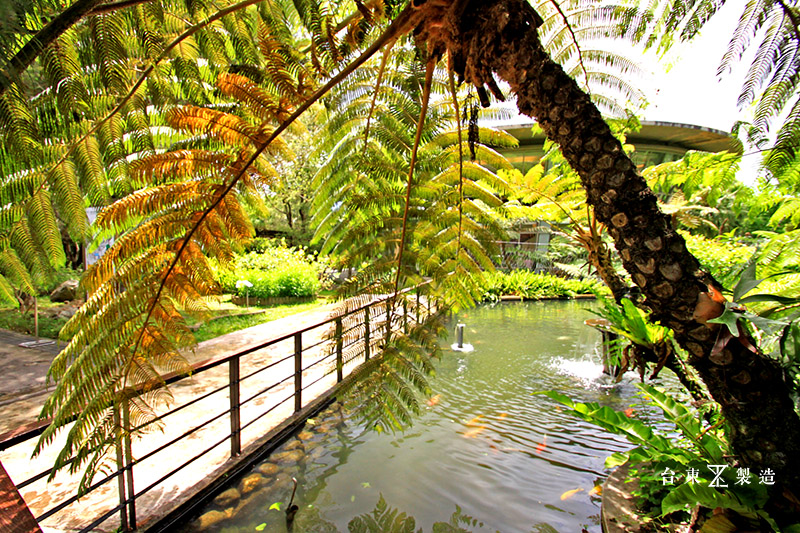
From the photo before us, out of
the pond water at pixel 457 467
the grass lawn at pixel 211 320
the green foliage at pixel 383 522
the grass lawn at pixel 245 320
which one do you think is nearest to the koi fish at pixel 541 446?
the pond water at pixel 457 467

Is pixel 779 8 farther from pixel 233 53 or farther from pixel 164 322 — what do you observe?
pixel 164 322

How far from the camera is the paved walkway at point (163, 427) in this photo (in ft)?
7.82

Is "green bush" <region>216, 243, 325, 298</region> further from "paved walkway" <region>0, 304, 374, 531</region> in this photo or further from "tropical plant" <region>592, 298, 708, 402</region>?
"tropical plant" <region>592, 298, 708, 402</region>

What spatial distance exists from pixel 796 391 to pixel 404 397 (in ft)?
5.89

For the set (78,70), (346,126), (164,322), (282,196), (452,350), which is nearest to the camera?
(78,70)

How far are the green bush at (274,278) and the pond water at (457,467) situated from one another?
22.7 ft

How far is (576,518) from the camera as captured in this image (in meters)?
2.49

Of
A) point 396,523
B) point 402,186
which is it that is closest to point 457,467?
point 396,523

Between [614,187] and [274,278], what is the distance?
10411mm

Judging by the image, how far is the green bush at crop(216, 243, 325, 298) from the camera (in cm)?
1055

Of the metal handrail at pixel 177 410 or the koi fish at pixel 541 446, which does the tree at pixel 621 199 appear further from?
the koi fish at pixel 541 446

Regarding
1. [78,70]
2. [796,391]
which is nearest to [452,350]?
[796,391]

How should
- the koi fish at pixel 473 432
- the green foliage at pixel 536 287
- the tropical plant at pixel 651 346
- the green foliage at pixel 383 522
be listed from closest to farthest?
the green foliage at pixel 383 522 → the tropical plant at pixel 651 346 → the koi fish at pixel 473 432 → the green foliage at pixel 536 287

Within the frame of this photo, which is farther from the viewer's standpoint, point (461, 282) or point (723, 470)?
point (461, 282)
